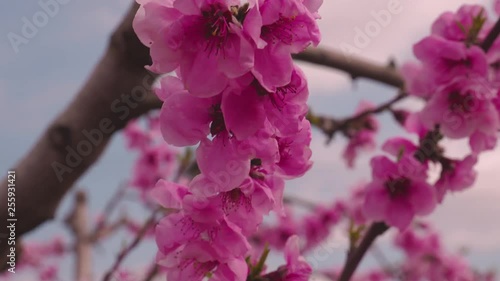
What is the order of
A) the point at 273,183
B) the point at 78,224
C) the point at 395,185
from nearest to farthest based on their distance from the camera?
1. the point at 273,183
2. the point at 395,185
3. the point at 78,224

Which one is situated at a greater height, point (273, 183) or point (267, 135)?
point (267, 135)

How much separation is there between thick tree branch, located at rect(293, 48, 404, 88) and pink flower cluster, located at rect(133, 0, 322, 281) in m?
1.36

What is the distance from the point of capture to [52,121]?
1.73 m

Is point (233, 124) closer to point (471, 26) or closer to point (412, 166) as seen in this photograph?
point (412, 166)

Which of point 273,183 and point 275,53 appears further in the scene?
point 273,183

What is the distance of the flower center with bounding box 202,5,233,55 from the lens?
2.40ft

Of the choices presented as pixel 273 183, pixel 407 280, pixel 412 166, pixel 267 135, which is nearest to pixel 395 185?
pixel 412 166

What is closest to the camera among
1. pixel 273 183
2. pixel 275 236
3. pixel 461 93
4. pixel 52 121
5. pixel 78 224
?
pixel 273 183

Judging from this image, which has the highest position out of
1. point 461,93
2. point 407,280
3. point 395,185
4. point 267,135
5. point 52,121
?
point 267,135

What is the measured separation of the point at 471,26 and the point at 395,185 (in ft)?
1.68

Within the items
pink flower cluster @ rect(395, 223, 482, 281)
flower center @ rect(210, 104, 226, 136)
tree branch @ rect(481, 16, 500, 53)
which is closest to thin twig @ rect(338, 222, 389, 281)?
tree branch @ rect(481, 16, 500, 53)

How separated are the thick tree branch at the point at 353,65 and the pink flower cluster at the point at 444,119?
597 millimetres

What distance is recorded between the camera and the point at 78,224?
17.9 ft

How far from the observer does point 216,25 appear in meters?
0.75
